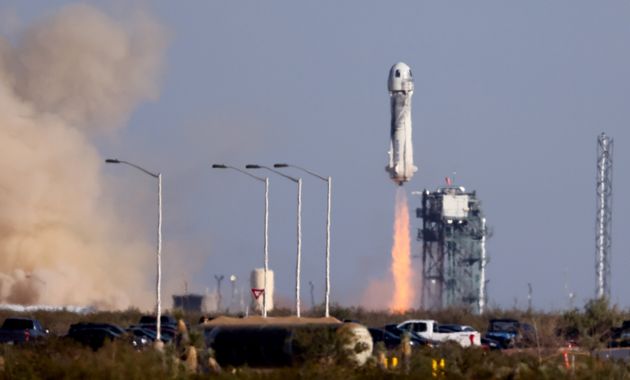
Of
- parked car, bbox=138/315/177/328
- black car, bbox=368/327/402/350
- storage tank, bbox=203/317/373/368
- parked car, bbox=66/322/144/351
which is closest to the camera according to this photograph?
storage tank, bbox=203/317/373/368

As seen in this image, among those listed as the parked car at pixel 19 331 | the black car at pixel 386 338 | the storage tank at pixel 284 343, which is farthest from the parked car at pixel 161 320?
the storage tank at pixel 284 343

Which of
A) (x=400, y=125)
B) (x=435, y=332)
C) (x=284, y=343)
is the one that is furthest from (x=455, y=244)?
(x=284, y=343)

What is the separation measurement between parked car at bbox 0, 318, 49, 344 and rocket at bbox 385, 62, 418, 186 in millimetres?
37325

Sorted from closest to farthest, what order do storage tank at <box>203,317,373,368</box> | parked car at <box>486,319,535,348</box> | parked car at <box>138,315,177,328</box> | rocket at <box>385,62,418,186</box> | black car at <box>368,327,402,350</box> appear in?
storage tank at <box>203,317,373,368</box> → black car at <box>368,327,402,350</box> → parked car at <box>486,319,535,348</box> → parked car at <box>138,315,177,328</box> → rocket at <box>385,62,418,186</box>

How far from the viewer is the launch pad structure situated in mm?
127250

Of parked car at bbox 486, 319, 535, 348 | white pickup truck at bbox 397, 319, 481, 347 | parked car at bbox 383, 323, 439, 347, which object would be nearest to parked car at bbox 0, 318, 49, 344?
parked car at bbox 383, 323, 439, 347

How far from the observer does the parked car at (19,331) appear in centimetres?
6986

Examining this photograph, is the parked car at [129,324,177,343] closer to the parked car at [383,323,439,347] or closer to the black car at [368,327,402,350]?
the black car at [368,327,402,350]

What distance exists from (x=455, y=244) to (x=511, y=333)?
4752 cm

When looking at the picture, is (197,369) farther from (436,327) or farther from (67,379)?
(436,327)

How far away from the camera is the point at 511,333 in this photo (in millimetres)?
81312

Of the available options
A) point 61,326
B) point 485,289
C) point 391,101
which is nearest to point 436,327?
point 61,326

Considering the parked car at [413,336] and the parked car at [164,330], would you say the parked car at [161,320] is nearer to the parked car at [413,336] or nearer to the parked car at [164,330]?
the parked car at [164,330]

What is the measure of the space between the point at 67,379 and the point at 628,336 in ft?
134
